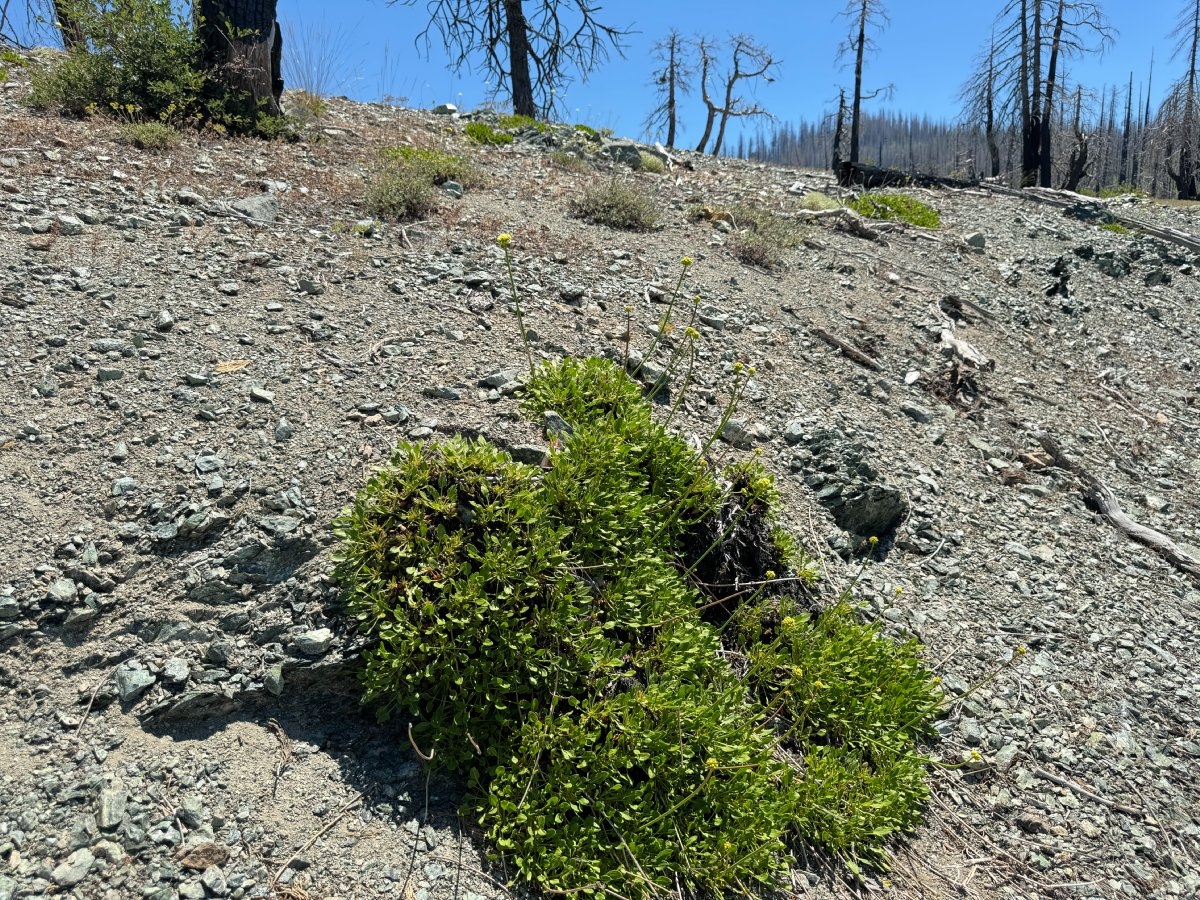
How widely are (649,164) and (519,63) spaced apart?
628cm

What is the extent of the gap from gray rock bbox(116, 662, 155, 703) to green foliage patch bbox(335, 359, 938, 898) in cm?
81

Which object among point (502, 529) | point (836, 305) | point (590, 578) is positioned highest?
point (836, 305)

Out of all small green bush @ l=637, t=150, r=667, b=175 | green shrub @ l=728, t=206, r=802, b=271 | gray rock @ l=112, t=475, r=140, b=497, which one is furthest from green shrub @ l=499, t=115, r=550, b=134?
gray rock @ l=112, t=475, r=140, b=497

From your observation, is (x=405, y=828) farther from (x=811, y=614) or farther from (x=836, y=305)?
(x=836, y=305)

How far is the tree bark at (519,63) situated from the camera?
51.8 ft

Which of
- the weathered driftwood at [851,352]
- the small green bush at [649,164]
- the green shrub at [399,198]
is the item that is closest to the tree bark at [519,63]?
the small green bush at [649,164]

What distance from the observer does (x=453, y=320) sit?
17.6 feet

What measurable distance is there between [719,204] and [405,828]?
29.0ft

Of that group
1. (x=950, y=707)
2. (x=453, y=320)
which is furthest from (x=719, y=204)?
(x=950, y=707)

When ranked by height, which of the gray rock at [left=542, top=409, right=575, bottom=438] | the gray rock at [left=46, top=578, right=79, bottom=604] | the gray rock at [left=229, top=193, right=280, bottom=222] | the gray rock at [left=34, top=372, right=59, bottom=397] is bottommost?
the gray rock at [left=46, top=578, right=79, bottom=604]

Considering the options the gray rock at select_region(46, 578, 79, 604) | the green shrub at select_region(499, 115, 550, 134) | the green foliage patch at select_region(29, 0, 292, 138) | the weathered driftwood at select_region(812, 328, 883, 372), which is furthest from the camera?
the green shrub at select_region(499, 115, 550, 134)

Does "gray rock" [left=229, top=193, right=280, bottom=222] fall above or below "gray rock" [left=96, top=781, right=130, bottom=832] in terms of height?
above

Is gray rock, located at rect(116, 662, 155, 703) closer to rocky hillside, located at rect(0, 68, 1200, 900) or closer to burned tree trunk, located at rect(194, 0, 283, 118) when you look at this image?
rocky hillside, located at rect(0, 68, 1200, 900)

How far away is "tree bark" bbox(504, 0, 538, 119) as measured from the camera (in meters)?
15.8
